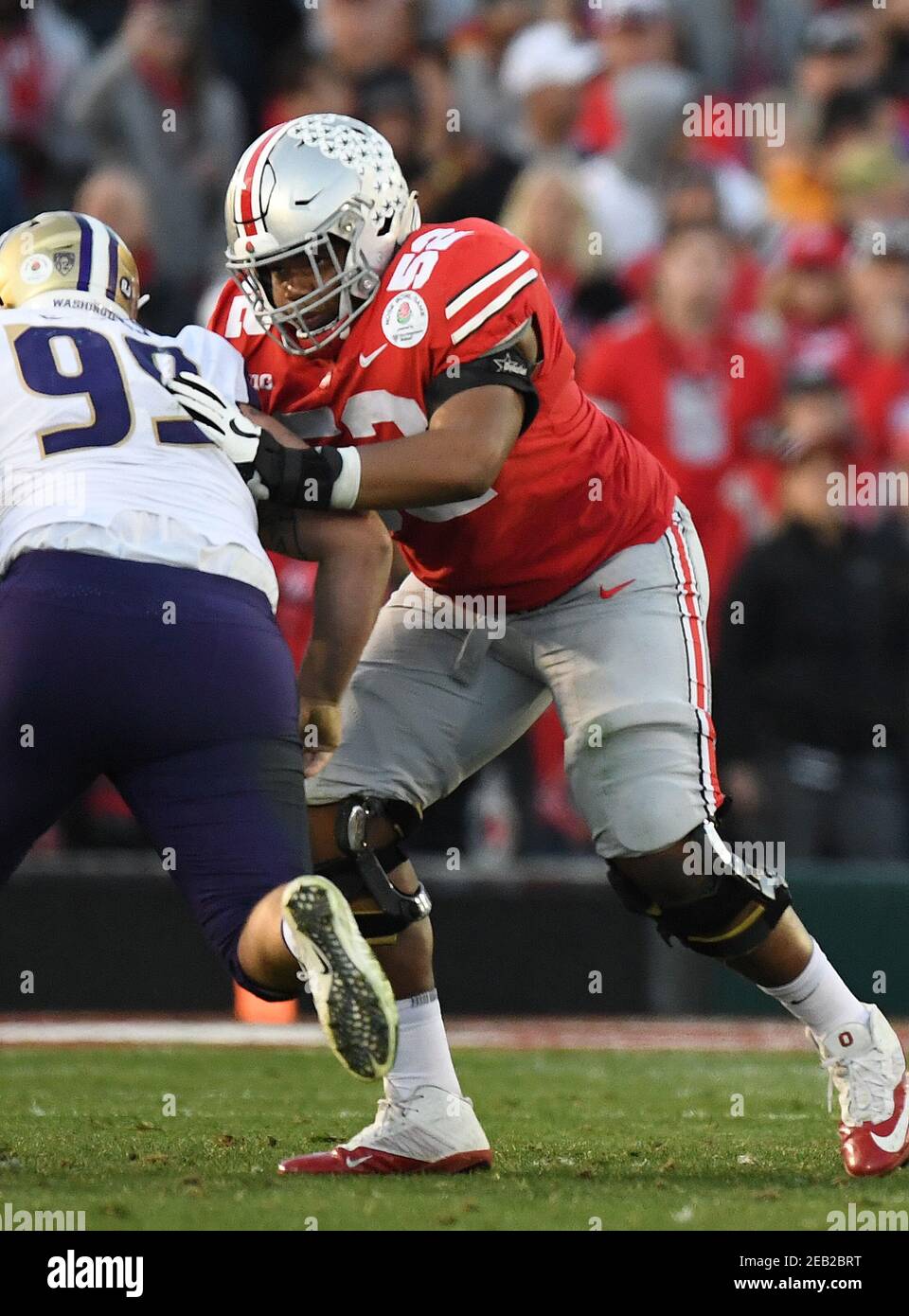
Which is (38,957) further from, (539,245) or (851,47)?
(851,47)

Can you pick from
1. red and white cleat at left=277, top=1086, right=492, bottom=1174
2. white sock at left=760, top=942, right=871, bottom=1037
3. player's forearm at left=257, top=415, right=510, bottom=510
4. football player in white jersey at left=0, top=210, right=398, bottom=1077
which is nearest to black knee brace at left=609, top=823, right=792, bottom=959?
white sock at left=760, top=942, right=871, bottom=1037

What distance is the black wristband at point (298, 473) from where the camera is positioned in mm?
3965

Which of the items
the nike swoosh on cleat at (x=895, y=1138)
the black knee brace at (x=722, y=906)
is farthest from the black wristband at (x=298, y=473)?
the nike swoosh on cleat at (x=895, y=1138)

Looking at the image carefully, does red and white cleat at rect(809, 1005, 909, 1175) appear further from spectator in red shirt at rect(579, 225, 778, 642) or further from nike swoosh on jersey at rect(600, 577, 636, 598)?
spectator in red shirt at rect(579, 225, 778, 642)

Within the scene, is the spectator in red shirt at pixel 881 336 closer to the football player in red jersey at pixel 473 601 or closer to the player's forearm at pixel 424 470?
the football player in red jersey at pixel 473 601

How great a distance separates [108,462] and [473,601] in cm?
110

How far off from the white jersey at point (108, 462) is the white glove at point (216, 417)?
0.06 feet

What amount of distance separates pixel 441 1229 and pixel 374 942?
960 mm

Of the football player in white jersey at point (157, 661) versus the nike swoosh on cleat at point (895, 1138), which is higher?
the football player in white jersey at point (157, 661)

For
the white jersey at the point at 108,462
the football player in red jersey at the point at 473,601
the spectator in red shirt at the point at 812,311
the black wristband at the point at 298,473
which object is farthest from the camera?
the spectator in red shirt at the point at 812,311

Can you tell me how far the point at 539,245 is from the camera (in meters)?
9.03

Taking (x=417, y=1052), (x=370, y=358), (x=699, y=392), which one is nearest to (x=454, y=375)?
(x=370, y=358)

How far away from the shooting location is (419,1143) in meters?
4.54
